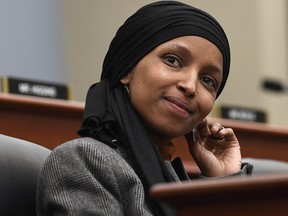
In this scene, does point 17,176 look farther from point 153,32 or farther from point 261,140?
point 261,140

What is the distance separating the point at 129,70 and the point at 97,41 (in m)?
2.12

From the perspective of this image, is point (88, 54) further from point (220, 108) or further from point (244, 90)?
point (220, 108)

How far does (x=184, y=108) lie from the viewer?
1448 mm

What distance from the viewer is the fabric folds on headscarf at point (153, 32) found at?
1472 millimetres

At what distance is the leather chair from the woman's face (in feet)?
0.60

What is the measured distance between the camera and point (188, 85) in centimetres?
145

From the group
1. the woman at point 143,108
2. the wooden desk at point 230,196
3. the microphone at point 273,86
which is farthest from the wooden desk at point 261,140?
the wooden desk at point 230,196

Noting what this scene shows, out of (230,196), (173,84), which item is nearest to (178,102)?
(173,84)

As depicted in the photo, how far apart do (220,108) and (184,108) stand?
118 cm

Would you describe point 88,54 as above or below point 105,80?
below

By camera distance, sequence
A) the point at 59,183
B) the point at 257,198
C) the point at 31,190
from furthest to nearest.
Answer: the point at 31,190 < the point at 59,183 < the point at 257,198

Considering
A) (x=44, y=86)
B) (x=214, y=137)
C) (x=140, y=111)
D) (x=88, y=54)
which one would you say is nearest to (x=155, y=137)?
(x=140, y=111)

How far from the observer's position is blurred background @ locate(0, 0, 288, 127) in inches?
128

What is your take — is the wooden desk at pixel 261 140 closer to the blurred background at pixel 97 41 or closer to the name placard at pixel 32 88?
the name placard at pixel 32 88
